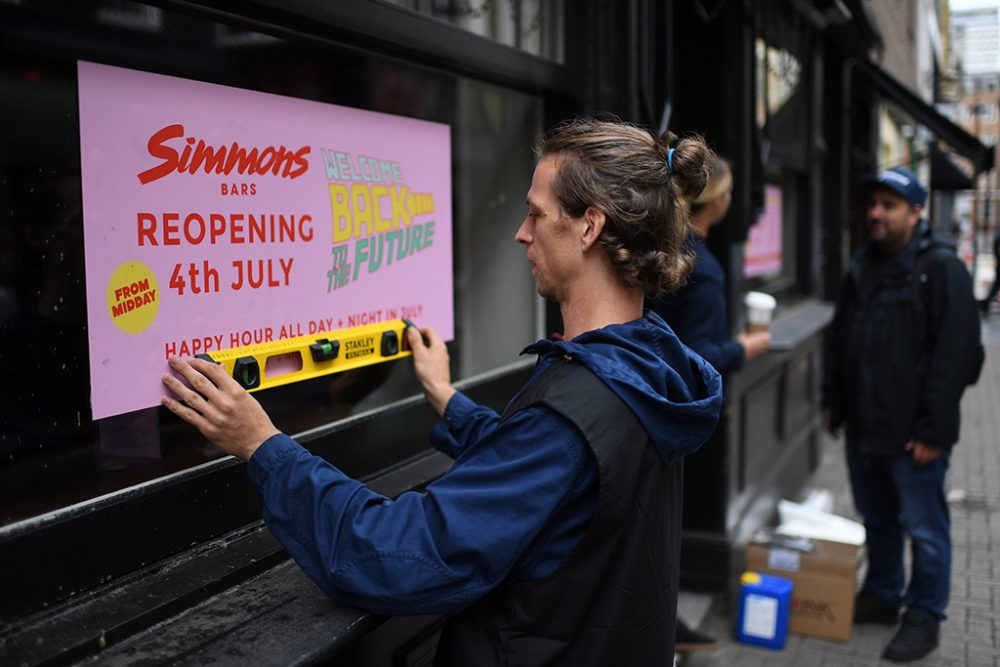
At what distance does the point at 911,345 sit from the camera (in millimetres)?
4082

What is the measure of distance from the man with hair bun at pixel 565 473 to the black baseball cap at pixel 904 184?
2.80m

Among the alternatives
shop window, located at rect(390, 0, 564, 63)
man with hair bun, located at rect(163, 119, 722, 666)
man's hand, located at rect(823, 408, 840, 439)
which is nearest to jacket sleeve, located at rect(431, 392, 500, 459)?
man with hair bun, located at rect(163, 119, 722, 666)

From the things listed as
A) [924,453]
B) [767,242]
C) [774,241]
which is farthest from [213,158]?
[774,241]

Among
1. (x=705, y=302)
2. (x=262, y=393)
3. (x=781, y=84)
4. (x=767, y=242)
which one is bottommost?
(x=262, y=393)

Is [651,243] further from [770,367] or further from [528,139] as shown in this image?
[770,367]

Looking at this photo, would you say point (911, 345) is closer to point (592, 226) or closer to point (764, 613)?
point (764, 613)

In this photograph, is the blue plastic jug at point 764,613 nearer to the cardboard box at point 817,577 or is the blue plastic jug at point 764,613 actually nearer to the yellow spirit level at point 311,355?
the cardboard box at point 817,577

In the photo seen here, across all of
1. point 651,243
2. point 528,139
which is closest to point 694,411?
point 651,243

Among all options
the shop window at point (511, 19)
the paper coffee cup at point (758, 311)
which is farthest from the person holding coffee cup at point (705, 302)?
the shop window at point (511, 19)

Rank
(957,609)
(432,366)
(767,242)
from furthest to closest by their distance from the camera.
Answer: (767,242), (957,609), (432,366)

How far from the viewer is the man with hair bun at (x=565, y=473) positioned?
146cm

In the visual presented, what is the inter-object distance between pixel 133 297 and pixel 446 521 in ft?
2.67

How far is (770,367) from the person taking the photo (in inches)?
219

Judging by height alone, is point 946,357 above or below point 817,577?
above
